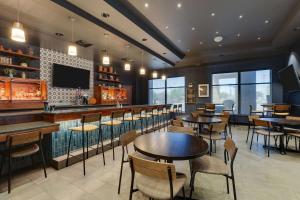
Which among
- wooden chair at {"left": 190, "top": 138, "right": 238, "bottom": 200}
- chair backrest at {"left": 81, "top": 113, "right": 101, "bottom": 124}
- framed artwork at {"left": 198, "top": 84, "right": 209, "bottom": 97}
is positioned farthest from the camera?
framed artwork at {"left": 198, "top": 84, "right": 209, "bottom": 97}

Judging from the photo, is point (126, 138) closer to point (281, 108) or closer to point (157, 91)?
point (281, 108)

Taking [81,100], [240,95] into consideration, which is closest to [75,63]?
[81,100]

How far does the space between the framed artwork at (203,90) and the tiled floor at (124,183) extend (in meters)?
6.15

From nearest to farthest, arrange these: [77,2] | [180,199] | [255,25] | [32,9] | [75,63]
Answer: [180,199] < [77,2] < [32,9] < [255,25] < [75,63]

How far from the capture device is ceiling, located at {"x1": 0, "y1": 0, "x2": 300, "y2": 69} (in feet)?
11.9

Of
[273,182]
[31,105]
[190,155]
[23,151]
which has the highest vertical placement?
[31,105]

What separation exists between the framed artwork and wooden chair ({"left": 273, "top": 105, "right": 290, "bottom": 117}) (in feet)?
11.8

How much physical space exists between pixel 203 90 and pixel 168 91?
7.90 feet

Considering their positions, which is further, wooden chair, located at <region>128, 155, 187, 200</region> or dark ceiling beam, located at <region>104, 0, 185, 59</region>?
dark ceiling beam, located at <region>104, 0, 185, 59</region>

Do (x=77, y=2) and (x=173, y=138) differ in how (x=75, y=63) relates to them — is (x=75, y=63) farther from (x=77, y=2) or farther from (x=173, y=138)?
(x=173, y=138)

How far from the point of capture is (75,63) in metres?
6.96

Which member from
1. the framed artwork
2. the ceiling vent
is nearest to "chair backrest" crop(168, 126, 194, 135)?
the ceiling vent

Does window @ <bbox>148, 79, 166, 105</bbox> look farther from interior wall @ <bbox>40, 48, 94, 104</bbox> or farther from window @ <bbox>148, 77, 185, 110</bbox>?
interior wall @ <bbox>40, 48, 94, 104</bbox>

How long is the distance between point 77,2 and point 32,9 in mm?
1084
